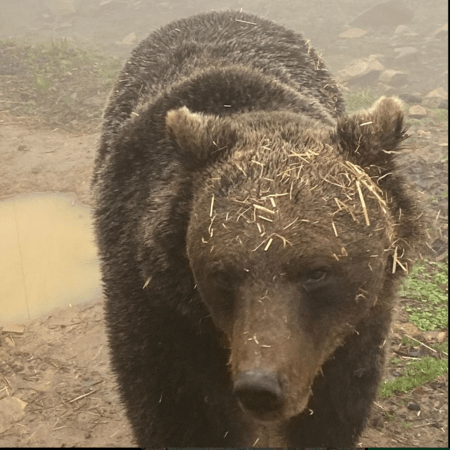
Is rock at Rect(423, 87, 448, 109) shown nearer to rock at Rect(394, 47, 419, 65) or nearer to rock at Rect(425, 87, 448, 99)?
rock at Rect(425, 87, 448, 99)

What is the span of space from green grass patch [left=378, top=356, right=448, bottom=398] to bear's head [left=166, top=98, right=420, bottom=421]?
1959mm

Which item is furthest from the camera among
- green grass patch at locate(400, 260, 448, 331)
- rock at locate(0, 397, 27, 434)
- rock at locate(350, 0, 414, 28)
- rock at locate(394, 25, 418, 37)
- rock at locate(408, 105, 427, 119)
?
rock at locate(350, 0, 414, 28)

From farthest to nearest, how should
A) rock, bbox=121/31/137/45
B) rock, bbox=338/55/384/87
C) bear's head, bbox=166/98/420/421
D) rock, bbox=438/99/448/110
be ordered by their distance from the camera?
rock, bbox=121/31/137/45
rock, bbox=338/55/384/87
rock, bbox=438/99/448/110
bear's head, bbox=166/98/420/421

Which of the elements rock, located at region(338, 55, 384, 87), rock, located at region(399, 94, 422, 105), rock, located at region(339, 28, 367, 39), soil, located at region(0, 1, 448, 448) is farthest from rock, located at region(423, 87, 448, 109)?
rock, located at region(339, 28, 367, 39)

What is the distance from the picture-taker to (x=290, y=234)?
3160 mm

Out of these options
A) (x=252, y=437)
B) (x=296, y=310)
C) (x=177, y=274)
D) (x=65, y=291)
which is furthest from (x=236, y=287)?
(x=65, y=291)

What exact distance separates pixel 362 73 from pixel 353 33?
3.74 metres

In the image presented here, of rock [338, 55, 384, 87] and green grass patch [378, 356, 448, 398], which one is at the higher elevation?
green grass patch [378, 356, 448, 398]

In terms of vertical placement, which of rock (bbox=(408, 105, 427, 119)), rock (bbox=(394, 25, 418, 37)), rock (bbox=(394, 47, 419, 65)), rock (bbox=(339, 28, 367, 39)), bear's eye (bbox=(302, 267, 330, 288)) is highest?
bear's eye (bbox=(302, 267, 330, 288))

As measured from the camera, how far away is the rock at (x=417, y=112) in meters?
10.6

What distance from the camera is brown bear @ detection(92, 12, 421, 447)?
10.4 ft

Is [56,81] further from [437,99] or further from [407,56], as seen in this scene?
[407,56]

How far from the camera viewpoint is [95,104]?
1196 centimetres

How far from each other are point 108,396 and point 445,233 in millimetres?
4296
